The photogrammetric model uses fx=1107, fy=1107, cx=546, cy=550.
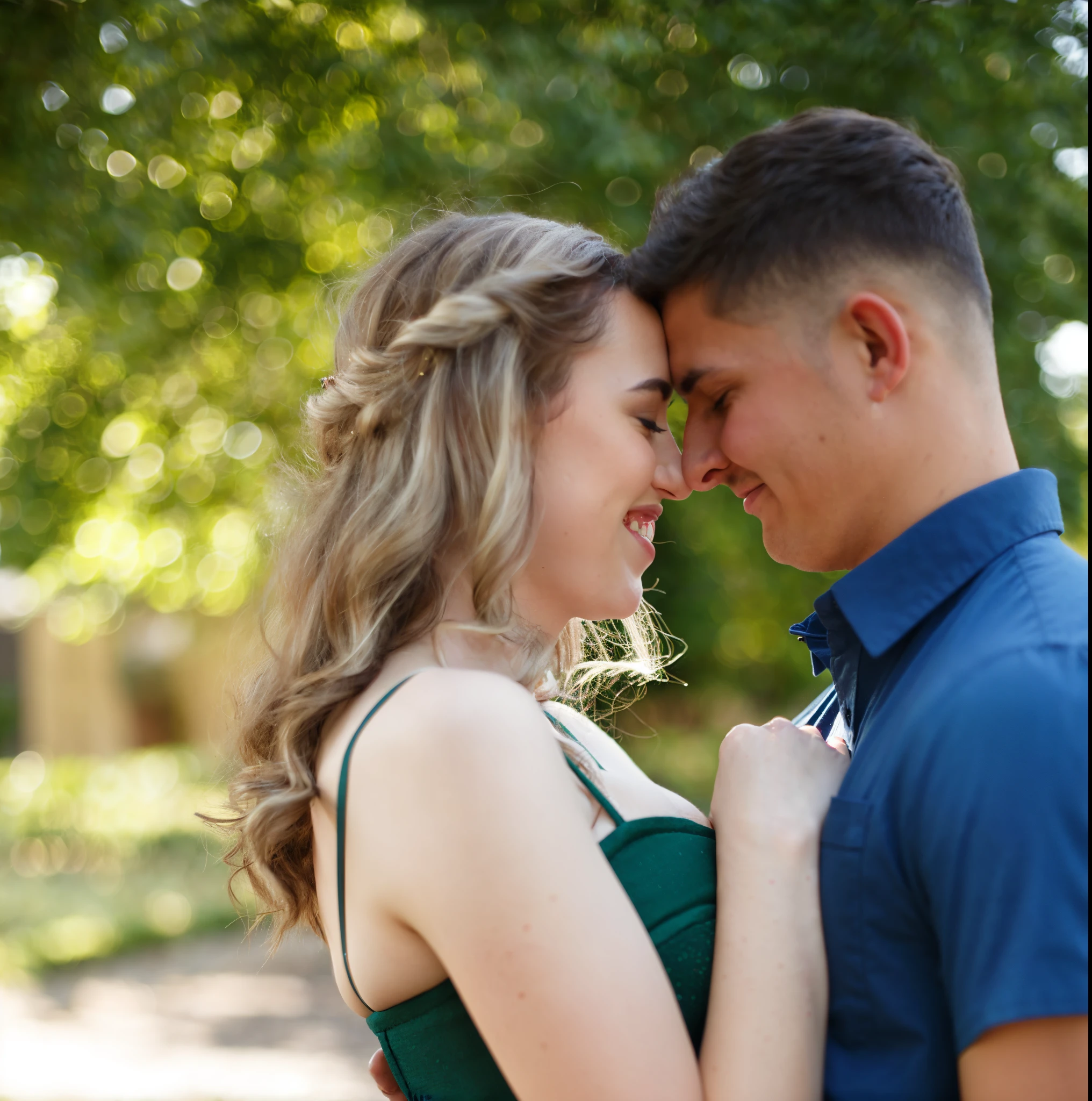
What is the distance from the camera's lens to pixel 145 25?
3980 millimetres

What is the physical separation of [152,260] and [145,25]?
→ 5.04 feet

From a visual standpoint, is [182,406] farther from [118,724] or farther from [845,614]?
[118,724]

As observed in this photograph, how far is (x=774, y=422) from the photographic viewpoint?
203cm

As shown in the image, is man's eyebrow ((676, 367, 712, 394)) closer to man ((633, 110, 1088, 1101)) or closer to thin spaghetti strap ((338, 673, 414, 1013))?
man ((633, 110, 1088, 1101))

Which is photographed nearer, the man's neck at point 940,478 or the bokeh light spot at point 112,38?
the man's neck at point 940,478

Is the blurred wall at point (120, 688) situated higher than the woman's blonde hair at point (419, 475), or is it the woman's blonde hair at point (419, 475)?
the woman's blonde hair at point (419, 475)

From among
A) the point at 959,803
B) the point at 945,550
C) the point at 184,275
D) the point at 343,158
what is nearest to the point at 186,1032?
the point at 184,275

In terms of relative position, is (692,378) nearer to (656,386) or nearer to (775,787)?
(656,386)

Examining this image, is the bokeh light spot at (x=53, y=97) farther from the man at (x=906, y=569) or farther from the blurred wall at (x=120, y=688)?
the blurred wall at (x=120, y=688)

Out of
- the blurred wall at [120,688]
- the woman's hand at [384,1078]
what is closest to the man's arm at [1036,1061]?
the woman's hand at [384,1078]

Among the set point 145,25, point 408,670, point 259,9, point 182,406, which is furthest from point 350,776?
point 182,406

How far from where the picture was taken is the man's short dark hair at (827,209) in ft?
6.40

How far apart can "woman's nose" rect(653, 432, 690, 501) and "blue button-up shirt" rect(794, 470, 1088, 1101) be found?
44cm

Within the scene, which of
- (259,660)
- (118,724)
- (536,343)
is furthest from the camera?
(118,724)
